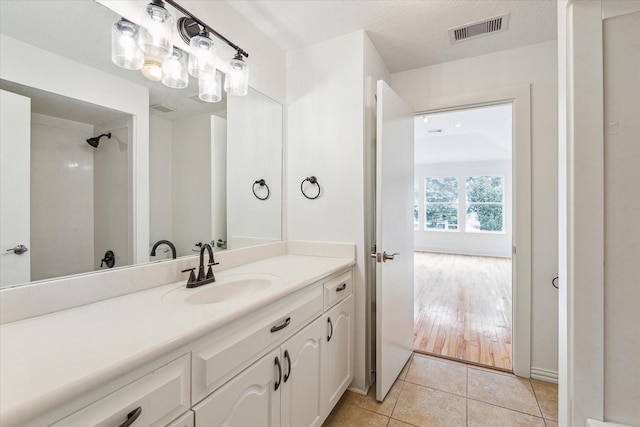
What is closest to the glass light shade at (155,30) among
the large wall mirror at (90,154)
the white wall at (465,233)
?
the large wall mirror at (90,154)

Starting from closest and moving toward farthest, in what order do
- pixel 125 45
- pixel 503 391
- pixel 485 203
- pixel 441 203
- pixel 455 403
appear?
1. pixel 125 45
2. pixel 455 403
3. pixel 503 391
4. pixel 485 203
5. pixel 441 203

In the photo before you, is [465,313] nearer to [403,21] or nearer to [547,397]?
[547,397]

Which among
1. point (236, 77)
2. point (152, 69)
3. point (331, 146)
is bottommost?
point (331, 146)

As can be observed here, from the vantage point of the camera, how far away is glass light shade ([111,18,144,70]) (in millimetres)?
1101

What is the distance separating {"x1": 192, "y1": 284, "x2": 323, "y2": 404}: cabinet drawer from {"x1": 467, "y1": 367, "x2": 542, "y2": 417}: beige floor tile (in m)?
1.42

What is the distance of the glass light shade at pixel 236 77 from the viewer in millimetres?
1530

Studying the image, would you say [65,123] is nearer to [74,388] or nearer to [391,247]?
[74,388]

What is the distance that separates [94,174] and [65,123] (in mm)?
201

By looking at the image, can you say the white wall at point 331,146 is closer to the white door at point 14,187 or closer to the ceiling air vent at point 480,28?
the ceiling air vent at point 480,28

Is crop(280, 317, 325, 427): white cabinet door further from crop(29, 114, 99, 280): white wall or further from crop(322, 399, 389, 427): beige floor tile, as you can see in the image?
crop(29, 114, 99, 280): white wall

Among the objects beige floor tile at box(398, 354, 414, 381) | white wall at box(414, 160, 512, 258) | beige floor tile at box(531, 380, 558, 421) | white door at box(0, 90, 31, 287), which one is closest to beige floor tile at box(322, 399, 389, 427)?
beige floor tile at box(398, 354, 414, 381)

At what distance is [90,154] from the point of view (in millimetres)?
1075

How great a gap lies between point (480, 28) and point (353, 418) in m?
2.60
